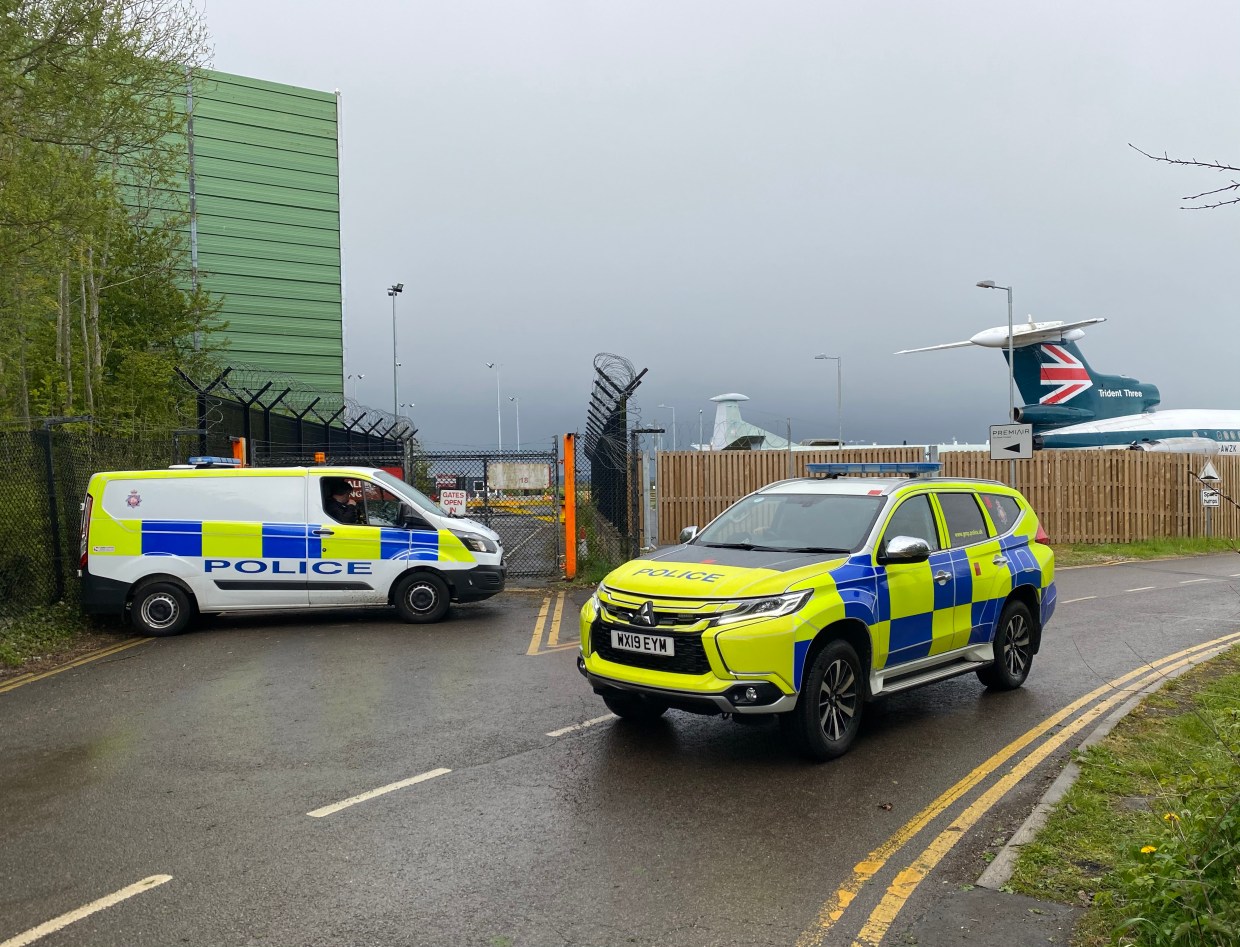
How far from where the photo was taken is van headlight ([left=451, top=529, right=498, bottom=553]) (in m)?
12.5

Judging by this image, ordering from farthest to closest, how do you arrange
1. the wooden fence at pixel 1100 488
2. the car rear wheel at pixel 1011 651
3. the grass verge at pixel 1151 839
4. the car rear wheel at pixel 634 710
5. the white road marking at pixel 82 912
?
the wooden fence at pixel 1100 488, the car rear wheel at pixel 1011 651, the car rear wheel at pixel 634 710, the white road marking at pixel 82 912, the grass verge at pixel 1151 839

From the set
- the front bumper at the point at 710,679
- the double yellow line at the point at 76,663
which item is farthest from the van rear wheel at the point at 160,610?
the front bumper at the point at 710,679

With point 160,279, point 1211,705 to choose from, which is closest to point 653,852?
point 1211,705

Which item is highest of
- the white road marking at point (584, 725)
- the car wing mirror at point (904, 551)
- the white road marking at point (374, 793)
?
the car wing mirror at point (904, 551)

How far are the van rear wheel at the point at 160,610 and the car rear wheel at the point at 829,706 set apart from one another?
8.26 m

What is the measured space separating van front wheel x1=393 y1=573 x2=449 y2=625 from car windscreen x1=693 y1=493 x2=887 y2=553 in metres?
5.44

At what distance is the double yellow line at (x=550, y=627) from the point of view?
10.7 meters

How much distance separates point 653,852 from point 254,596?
8380 mm

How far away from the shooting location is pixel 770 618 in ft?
19.7

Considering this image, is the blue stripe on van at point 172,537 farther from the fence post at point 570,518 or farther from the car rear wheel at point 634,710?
the car rear wheel at point 634,710

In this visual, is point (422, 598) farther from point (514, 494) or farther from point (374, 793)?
point (374, 793)

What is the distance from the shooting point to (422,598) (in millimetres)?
12344

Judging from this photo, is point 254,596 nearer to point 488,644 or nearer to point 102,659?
point 102,659

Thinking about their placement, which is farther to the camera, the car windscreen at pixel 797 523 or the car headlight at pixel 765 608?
the car windscreen at pixel 797 523
